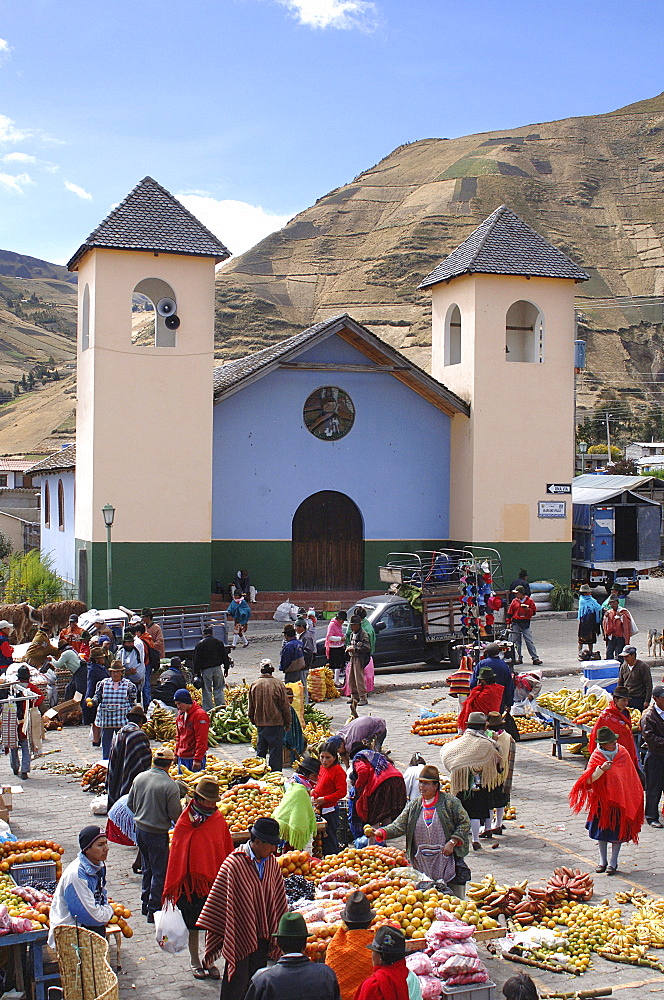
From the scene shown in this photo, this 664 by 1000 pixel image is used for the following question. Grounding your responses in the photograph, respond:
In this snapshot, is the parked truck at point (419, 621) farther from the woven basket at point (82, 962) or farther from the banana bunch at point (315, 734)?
the woven basket at point (82, 962)

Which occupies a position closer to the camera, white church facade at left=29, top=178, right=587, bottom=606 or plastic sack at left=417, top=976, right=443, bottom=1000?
plastic sack at left=417, top=976, right=443, bottom=1000

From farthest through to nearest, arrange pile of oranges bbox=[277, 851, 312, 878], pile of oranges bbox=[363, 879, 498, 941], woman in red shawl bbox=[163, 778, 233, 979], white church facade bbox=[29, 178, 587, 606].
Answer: white church facade bbox=[29, 178, 587, 606] → pile of oranges bbox=[277, 851, 312, 878] → woman in red shawl bbox=[163, 778, 233, 979] → pile of oranges bbox=[363, 879, 498, 941]

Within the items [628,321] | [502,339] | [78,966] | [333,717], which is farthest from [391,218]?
[78,966]

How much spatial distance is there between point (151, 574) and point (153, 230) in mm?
8264

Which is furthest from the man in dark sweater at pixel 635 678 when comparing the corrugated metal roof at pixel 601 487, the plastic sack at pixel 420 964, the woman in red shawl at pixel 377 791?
the corrugated metal roof at pixel 601 487

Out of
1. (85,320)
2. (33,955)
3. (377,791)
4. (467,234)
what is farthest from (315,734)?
(467,234)

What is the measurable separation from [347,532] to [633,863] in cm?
1838

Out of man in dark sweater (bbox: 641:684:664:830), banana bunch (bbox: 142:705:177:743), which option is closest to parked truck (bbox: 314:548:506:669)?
banana bunch (bbox: 142:705:177:743)

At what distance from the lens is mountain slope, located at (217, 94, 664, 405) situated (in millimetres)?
107188

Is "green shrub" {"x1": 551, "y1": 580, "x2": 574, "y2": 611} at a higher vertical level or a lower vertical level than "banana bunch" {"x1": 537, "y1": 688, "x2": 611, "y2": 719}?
higher

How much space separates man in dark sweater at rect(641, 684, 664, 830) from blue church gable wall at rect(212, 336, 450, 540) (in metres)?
17.0

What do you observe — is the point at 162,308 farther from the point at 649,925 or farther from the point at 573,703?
the point at 649,925

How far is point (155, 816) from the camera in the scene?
8.34 m

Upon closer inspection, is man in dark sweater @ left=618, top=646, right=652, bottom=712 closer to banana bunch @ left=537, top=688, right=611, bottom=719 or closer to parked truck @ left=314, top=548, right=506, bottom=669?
banana bunch @ left=537, top=688, right=611, bottom=719
